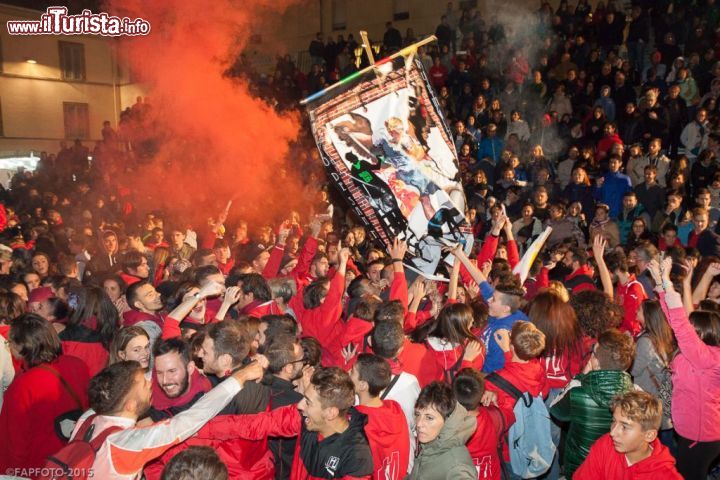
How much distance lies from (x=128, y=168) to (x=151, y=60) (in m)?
3.55

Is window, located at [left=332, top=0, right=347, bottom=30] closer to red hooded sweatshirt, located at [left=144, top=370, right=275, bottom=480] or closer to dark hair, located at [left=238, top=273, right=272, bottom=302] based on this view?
dark hair, located at [left=238, top=273, right=272, bottom=302]

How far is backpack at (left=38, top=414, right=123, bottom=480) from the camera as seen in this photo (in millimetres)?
2867

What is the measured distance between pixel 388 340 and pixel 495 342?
3.74ft

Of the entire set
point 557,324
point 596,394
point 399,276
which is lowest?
point 596,394

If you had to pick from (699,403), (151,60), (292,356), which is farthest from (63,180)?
(699,403)

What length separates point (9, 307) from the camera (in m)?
5.29

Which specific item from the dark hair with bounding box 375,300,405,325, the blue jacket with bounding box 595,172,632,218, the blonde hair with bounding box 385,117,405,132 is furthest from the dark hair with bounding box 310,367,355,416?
the blue jacket with bounding box 595,172,632,218

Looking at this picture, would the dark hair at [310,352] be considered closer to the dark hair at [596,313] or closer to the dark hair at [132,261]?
the dark hair at [596,313]

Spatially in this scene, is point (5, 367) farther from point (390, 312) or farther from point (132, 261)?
point (390, 312)

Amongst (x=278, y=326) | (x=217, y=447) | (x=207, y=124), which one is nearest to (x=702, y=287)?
(x=278, y=326)

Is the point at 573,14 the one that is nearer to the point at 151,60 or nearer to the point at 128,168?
the point at 151,60

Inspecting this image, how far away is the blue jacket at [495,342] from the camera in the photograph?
15.8ft

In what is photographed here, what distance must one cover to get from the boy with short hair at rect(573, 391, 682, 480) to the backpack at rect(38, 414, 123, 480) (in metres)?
2.53

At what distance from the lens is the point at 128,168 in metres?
18.2
